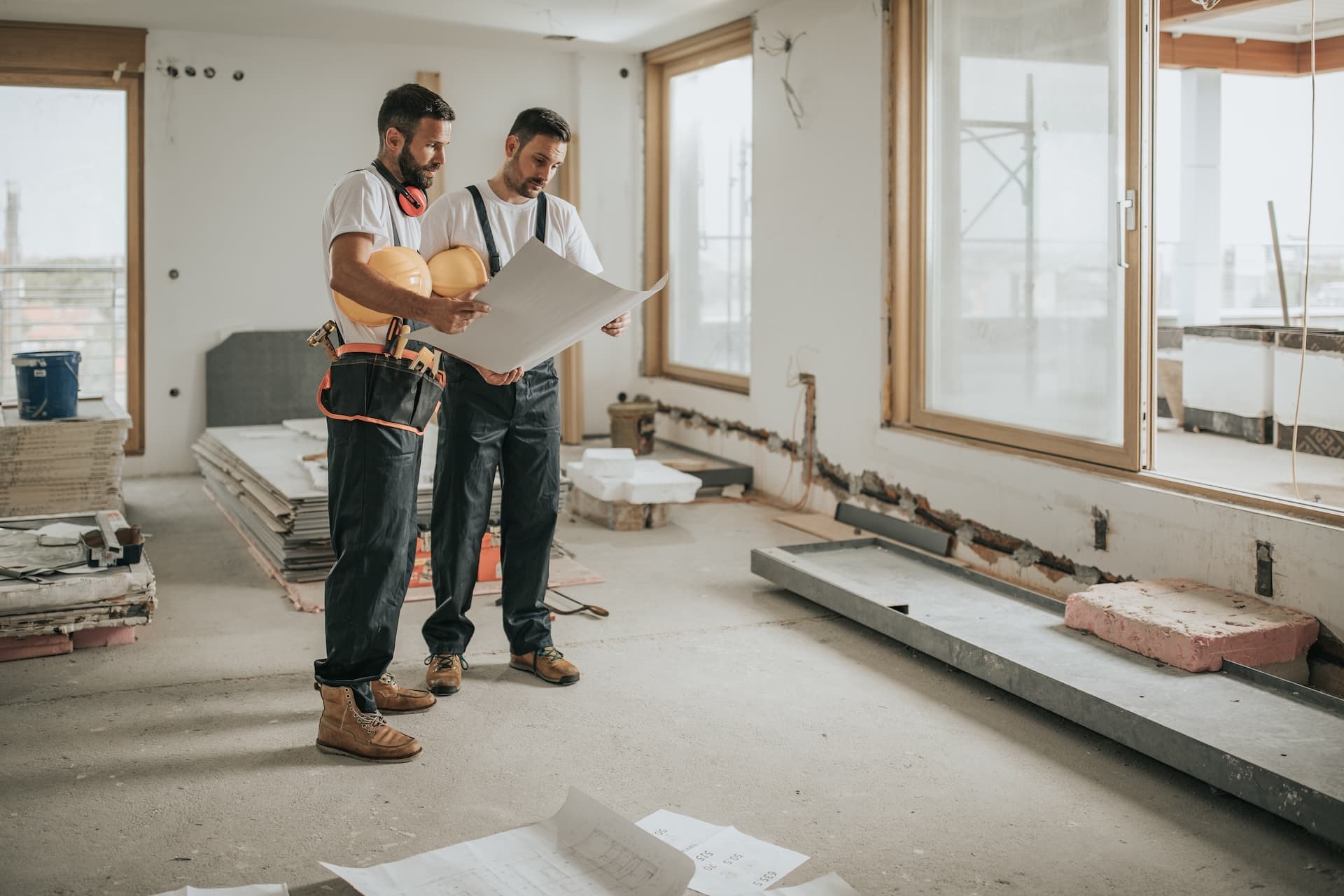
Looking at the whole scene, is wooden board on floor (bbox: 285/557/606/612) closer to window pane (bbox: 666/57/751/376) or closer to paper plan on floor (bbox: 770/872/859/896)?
paper plan on floor (bbox: 770/872/859/896)

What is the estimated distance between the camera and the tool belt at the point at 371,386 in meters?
→ 2.65

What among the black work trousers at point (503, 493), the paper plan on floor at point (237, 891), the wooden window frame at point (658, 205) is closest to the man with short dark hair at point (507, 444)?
the black work trousers at point (503, 493)

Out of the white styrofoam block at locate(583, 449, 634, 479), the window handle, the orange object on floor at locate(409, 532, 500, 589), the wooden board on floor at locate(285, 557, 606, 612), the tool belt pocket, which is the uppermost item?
the window handle

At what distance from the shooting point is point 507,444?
3.23m

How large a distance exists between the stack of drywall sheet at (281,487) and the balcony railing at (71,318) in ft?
2.79

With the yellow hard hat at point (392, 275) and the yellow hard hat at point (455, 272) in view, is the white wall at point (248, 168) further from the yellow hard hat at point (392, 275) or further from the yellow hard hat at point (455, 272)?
the yellow hard hat at point (392, 275)

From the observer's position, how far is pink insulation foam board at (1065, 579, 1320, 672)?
9.94 ft

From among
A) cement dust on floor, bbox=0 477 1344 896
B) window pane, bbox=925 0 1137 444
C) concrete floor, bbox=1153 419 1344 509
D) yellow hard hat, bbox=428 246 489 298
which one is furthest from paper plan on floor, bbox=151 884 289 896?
window pane, bbox=925 0 1137 444

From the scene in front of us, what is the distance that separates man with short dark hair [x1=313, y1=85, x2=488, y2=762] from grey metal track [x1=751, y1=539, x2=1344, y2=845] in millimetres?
1552

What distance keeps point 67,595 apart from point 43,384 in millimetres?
1930

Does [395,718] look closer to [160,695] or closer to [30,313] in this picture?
[160,695]

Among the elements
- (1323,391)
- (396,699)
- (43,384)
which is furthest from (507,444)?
(43,384)

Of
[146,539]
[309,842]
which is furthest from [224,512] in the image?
[309,842]

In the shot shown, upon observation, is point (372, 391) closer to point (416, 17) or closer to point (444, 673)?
point (444, 673)
